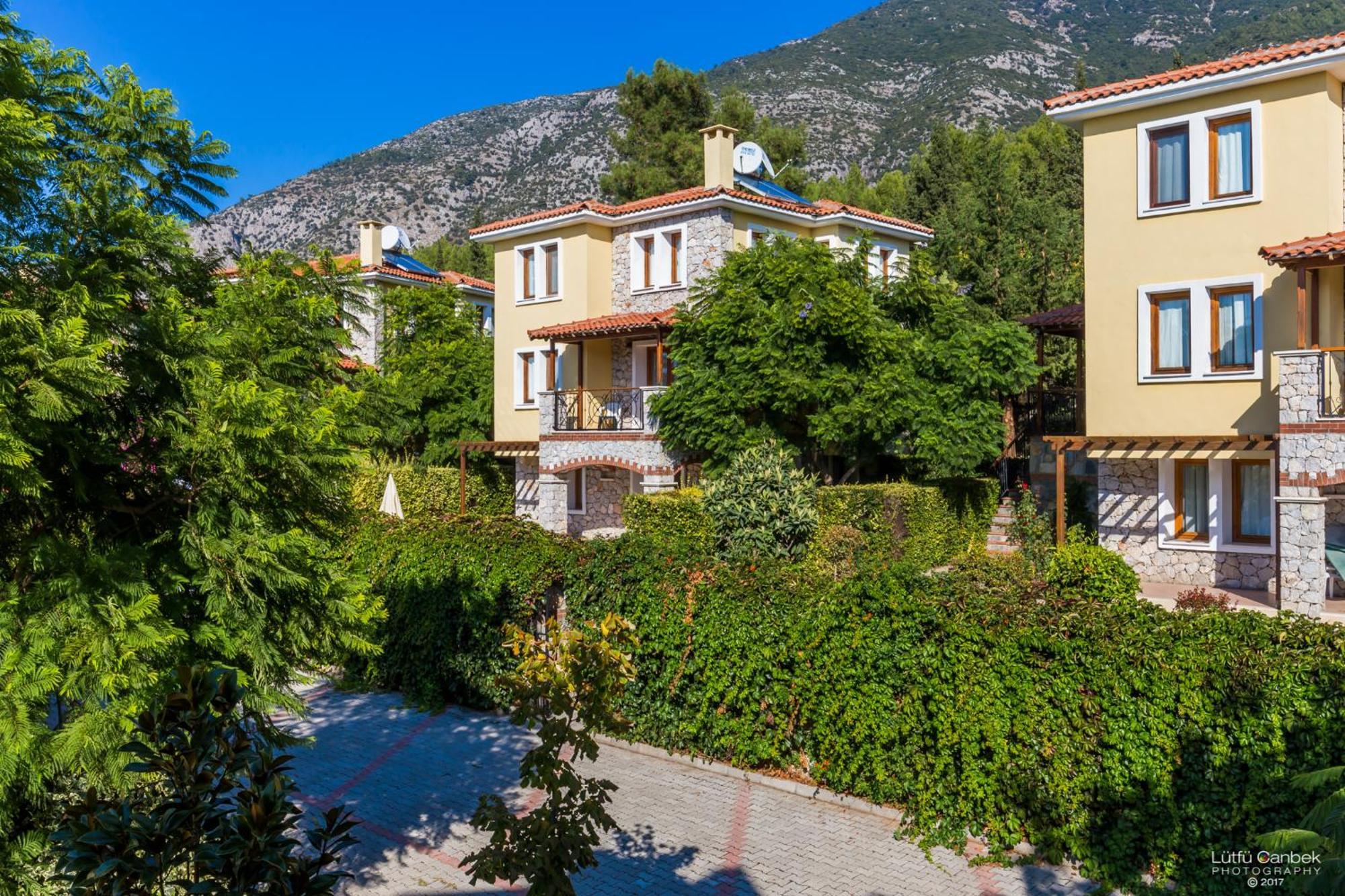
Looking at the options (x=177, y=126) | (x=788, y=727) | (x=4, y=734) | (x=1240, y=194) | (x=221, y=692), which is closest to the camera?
(x=221, y=692)

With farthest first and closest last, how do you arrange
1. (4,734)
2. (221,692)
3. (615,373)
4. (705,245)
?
1. (615,373)
2. (705,245)
3. (4,734)
4. (221,692)

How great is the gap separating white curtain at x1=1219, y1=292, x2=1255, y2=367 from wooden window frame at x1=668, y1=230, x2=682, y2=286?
12721 millimetres

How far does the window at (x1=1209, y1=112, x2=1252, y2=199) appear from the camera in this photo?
17172 mm

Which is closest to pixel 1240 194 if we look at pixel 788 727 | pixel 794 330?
pixel 794 330

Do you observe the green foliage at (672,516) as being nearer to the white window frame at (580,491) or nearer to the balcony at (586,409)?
the balcony at (586,409)

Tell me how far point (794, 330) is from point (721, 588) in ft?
37.3

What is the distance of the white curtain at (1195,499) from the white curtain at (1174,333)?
2008 millimetres

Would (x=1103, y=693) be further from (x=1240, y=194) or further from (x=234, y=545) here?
(x=1240, y=194)

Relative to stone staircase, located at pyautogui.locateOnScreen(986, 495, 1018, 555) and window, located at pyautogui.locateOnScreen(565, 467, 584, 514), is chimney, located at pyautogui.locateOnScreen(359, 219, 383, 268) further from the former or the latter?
stone staircase, located at pyautogui.locateOnScreen(986, 495, 1018, 555)

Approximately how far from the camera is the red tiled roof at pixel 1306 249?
49.0 feet

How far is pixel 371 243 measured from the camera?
36.4 meters

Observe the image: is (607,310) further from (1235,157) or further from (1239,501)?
(1239,501)

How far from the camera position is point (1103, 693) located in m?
7.71

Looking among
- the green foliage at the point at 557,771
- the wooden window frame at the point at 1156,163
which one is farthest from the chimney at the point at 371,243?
the green foliage at the point at 557,771
